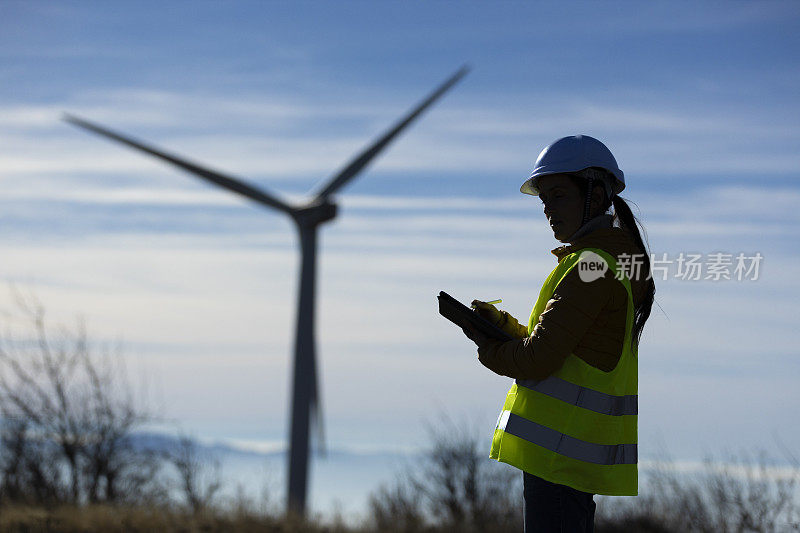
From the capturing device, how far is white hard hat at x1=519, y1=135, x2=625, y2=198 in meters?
3.99

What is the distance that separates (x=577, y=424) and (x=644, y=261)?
0.76m

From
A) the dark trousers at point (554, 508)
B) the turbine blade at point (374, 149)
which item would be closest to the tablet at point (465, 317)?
the dark trousers at point (554, 508)

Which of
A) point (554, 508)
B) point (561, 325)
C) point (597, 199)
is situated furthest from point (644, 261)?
point (554, 508)

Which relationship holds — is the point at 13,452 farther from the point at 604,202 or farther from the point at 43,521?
the point at 604,202

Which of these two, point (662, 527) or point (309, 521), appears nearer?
point (309, 521)

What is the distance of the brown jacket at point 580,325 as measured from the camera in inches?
150

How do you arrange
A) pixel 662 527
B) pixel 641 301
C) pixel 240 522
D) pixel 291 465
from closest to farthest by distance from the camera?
pixel 641 301
pixel 240 522
pixel 662 527
pixel 291 465

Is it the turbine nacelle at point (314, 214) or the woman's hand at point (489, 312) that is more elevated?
the turbine nacelle at point (314, 214)

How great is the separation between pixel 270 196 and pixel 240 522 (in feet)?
34.4

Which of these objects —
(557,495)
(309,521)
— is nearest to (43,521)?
(309,521)

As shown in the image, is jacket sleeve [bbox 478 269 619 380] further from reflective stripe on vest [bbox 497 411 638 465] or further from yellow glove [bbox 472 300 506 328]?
yellow glove [bbox 472 300 506 328]

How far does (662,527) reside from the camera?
16531mm

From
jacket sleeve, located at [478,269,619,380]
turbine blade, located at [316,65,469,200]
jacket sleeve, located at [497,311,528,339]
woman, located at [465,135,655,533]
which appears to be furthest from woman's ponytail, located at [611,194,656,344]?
turbine blade, located at [316,65,469,200]

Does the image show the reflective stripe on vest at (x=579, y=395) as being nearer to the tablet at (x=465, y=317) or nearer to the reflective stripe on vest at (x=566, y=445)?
the reflective stripe on vest at (x=566, y=445)
